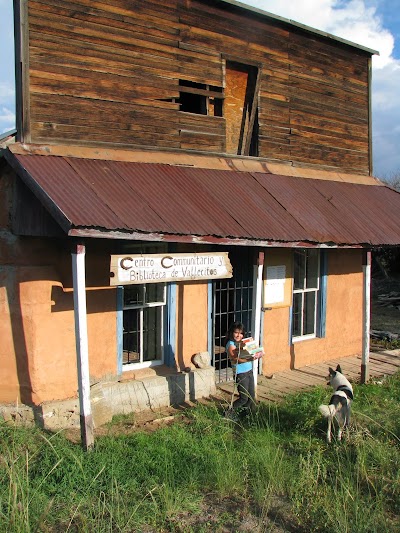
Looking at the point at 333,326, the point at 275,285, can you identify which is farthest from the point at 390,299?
the point at 275,285

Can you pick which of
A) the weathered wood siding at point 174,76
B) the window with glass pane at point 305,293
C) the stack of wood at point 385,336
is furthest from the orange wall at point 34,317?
the stack of wood at point 385,336

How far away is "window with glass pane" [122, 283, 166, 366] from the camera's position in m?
8.12

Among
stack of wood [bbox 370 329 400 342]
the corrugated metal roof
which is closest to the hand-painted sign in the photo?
the corrugated metal roof

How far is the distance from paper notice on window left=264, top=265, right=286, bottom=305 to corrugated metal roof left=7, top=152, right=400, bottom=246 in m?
1.31

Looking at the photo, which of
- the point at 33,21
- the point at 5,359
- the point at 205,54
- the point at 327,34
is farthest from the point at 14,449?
the point at 327,34

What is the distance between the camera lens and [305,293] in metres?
11.0

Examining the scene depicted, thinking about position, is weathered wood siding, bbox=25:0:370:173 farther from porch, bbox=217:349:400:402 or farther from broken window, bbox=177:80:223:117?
porch, bbox=217:349:400:402

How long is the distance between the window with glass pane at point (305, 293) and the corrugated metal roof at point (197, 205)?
137 centimetres

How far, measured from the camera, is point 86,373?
608 cm

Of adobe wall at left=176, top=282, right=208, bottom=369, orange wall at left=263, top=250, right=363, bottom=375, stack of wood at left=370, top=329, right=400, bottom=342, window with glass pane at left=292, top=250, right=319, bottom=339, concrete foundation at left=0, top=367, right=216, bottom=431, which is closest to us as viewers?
concrete foundation at left=0, top=367, right=216, bottom=431

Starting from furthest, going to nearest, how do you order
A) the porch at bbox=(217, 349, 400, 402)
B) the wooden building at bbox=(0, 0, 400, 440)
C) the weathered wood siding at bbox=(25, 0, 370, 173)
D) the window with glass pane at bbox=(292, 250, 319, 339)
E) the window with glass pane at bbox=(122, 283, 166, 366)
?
the window with glass pane at bbox=(292, 250, 319, 339)
the porch at bbox=(217, 349, 400, 402)
the window with glass pane at bbox=(122, 283, 166, 366)
the weathered wood siding at bbox=(25, 0, 370, 173)
the wooden building at bbox=(0, 0, 400, 440)

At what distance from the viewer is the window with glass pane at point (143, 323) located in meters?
8.12

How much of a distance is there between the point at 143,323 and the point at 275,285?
8.79 ft

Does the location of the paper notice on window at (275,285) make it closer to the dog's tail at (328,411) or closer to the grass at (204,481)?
the grass at (204,481)
